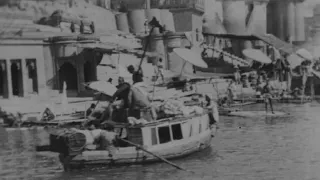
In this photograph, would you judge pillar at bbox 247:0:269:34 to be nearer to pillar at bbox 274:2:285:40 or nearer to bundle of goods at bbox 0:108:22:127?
pillar at bbox 274:2:285:40

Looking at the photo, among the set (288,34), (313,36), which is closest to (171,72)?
(288,34)

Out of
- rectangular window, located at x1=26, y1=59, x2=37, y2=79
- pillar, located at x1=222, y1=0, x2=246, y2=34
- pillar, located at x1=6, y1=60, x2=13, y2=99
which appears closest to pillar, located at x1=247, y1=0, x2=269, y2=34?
pillar, located at x1=222, y1=0, x2=246, y2=34

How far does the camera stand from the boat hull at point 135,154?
1427cm

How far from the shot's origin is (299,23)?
60.1 m

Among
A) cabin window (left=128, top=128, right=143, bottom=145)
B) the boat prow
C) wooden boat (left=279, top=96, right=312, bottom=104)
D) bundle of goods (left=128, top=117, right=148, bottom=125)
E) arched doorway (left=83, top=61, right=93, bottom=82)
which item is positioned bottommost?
the boat prow

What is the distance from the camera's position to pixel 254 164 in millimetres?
15383

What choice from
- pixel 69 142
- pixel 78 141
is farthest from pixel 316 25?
pixel 69 142

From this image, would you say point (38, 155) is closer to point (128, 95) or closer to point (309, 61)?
point (128, 95)

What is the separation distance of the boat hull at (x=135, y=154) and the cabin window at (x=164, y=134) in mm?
261

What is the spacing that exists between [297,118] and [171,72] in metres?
11.3

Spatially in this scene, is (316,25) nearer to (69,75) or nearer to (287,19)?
(287,19)

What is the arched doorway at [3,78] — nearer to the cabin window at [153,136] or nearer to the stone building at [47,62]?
the stone building at [47,62]

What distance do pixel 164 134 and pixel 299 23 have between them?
4736cm

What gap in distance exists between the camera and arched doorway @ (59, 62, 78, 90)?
1232 inches
